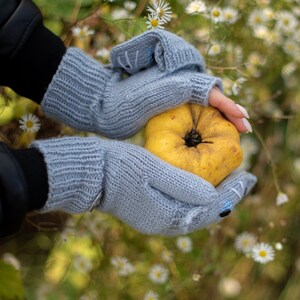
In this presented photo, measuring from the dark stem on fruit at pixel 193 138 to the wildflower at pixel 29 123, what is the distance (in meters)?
0.30

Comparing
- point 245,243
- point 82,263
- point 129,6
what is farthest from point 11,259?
point 129,6

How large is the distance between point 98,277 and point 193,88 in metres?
0.58

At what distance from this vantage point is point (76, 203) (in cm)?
77

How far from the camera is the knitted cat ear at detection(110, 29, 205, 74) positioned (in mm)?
808

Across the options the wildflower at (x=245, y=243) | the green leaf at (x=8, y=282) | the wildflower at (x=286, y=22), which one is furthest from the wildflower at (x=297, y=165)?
the green leaf at (x=8, y=282)

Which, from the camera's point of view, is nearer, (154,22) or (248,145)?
(154,22)

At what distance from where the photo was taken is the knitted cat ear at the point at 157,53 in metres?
0.81

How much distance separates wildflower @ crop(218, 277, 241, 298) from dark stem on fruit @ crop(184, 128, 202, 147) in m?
0.67

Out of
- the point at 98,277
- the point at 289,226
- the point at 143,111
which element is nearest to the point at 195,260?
the point at 98,277

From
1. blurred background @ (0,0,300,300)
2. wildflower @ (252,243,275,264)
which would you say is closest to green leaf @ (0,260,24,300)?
blurred background @ (0,0,300,300)

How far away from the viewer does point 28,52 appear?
0.83 m

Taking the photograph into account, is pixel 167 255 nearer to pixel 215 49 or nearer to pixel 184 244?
pixel 184 244

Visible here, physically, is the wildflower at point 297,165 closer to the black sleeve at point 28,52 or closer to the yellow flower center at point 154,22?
the yellow flower center at point 154,22

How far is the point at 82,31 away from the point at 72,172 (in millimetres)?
341
